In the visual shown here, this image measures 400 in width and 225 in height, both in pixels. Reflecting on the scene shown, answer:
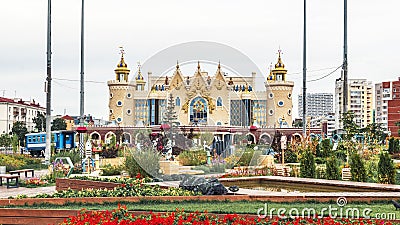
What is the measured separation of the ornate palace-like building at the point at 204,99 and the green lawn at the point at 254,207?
32.6 metres

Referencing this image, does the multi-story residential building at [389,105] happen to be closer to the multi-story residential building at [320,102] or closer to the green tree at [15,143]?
the green tree at [15,143]

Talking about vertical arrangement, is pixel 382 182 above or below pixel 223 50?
below

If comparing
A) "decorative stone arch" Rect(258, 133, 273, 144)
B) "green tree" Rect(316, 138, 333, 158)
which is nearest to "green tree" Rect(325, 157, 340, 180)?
"green tree" Rect(316, 138, 333, 158)

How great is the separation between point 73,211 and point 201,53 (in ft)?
17.8

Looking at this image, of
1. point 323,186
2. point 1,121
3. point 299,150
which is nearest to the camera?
point 323,186

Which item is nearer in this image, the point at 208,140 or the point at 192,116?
the point at 208,140

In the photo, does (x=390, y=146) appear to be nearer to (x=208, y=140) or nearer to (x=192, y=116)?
(x=208, y=140)

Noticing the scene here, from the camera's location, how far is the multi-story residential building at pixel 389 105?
244 ft

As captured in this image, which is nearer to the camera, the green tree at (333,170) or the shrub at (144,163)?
the green tree at (333,170)

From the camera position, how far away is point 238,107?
48531 mm

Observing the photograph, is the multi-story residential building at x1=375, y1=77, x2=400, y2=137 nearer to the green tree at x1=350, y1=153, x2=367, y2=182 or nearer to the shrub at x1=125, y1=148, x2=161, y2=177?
the green tree at x1=350, y1=153, x2=367, y2=182

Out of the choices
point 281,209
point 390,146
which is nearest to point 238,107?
point 390,146

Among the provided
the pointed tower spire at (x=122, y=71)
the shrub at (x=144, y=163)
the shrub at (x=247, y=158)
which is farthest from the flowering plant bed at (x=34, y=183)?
the pointed tower spire at (x=122, y=71)

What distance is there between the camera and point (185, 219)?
7523mm
